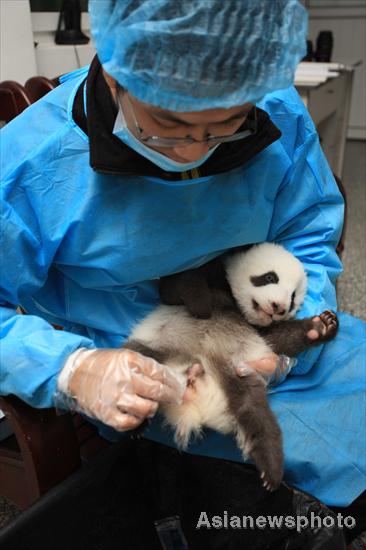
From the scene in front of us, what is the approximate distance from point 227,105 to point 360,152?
3.88m

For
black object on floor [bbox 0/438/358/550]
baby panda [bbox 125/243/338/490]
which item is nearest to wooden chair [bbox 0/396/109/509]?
black object on floor [bbox 0/438/358/550]

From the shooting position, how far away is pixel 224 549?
2.94 ft

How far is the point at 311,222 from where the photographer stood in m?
1.03

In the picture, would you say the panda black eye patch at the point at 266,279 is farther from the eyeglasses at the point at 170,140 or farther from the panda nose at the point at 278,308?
the eyeglasses at the point at 170,140

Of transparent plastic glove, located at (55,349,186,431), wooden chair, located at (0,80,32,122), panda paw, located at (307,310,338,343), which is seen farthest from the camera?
wooden chair, located at (0,80,32,122)

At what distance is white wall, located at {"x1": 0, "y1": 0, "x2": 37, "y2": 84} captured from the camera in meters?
1.50

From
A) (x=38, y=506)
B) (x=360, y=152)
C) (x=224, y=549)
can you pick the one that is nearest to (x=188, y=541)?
(x=224, y=549)

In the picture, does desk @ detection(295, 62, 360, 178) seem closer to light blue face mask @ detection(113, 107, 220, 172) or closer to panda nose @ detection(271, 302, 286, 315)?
panda nose @ detection(271, 302, 286, 315)

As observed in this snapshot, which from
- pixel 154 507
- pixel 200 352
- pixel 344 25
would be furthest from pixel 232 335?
pixel 344 25

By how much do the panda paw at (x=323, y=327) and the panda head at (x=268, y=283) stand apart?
0.05 m

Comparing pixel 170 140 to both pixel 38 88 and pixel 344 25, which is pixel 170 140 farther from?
pixel 344 25

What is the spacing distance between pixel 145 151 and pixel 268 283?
0.37m

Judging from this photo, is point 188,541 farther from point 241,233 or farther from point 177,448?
point 241,233

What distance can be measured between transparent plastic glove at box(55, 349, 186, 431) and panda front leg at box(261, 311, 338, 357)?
0.98ft
